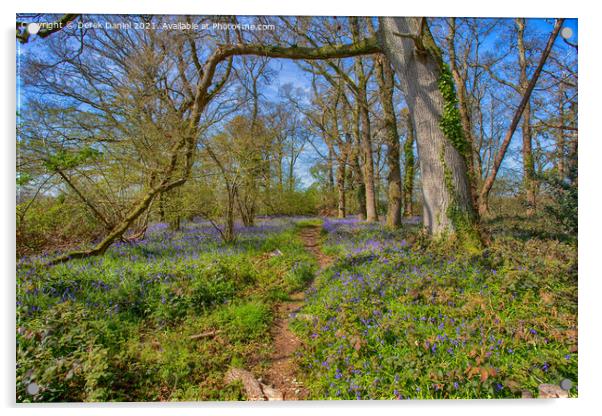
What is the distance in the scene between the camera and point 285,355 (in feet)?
9.55

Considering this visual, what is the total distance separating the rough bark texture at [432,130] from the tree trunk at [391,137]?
3248 millimetres

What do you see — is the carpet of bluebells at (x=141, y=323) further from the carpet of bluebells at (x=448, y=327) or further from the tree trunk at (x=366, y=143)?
the tree trunk at (x=366, y=143)

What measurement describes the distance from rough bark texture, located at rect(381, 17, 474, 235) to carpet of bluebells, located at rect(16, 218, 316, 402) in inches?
114

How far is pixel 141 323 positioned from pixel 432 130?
5271 mm

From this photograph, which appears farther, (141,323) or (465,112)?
(465,112)

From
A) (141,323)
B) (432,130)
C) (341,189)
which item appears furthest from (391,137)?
(141,323)

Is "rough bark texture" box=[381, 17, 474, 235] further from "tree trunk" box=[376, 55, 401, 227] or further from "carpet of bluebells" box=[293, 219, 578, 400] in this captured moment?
"tree trunk" box=[376, 55, 401, 227]

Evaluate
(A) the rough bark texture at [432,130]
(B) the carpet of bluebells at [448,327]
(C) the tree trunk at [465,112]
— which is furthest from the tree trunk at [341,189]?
(B) the carpet of bluebells at [448,327]

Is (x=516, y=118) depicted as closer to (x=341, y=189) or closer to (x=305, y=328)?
(x=305, y=328)

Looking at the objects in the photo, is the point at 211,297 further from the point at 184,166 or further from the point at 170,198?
the point at 170,198

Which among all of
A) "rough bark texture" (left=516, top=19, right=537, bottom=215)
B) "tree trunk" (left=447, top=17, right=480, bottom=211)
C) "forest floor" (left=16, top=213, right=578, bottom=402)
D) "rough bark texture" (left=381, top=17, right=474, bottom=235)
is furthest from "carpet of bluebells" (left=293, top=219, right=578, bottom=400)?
"tree trunk" (left=447, top=17, right=480, bottom=211)

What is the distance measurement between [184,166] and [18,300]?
2.94 metres

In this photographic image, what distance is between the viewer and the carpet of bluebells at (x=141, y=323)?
7.72 ft

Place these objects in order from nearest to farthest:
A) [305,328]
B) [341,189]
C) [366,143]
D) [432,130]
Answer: [305,328]
[432,130]
[366,143]
[341,189]
